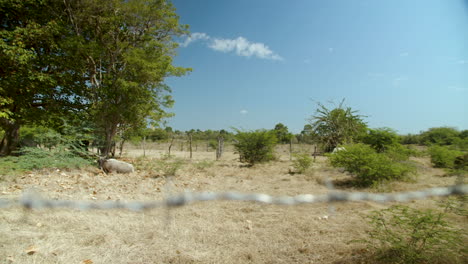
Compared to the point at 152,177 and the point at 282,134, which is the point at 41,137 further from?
the point at 282,134

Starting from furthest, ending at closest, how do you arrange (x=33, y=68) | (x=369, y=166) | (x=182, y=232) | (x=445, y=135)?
(x=445, y=135) → (x=33, y=68) → (x=369, y=166) → (x=182, y=232)

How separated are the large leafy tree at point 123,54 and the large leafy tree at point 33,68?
2.39 ft

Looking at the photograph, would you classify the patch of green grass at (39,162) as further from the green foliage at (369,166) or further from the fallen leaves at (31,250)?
the green foliage at (369,166)

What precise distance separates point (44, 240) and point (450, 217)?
5925mm

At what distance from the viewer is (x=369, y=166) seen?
6.23 m

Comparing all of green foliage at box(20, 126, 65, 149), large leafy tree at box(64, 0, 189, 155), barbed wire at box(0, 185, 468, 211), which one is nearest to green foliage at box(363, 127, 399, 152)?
barbed wire at box(0, 185, 468, 211)

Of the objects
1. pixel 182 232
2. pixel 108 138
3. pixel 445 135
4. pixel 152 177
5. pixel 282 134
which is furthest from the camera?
pixel 282 134

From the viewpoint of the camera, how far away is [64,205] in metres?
3.82

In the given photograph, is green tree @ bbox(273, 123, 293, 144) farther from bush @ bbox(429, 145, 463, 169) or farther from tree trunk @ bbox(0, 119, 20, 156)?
tree trunk @ bbox(0, 119, 20, 156)

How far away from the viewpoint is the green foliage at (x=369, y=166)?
6.04 meters

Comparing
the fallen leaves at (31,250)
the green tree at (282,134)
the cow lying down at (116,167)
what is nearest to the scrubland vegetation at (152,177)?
the fallen leaves at (31,250)

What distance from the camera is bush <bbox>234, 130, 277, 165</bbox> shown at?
36.2 feet

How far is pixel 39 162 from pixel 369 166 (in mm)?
9473

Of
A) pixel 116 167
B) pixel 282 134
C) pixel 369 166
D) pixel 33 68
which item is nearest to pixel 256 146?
pixel 282 134
